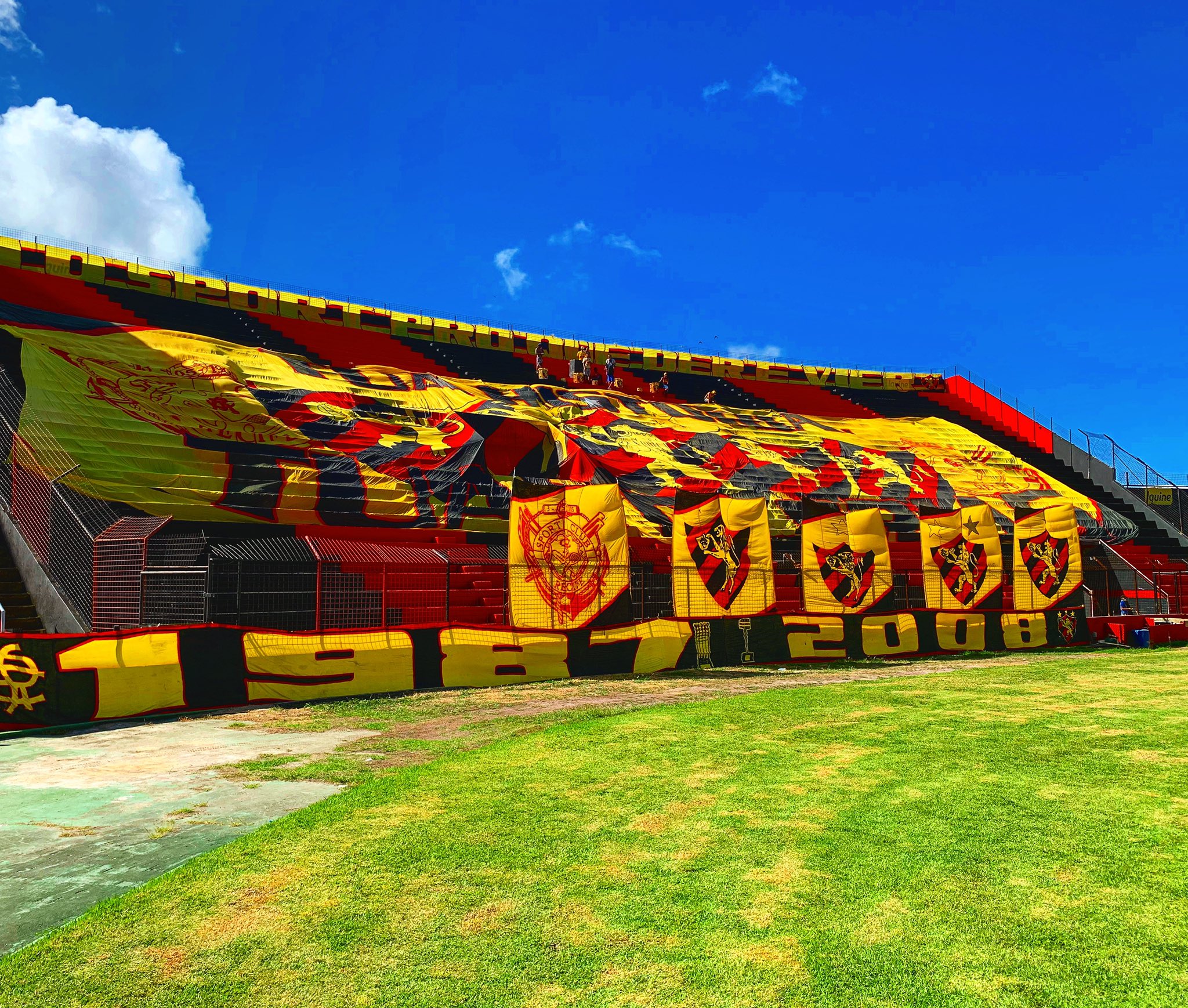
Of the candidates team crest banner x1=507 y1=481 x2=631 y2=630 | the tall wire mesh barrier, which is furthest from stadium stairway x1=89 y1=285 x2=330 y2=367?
team crest banner x1=507 y1=481 x2=631 y2=630

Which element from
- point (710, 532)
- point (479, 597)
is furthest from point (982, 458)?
point (479, 597)

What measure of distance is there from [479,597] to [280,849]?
11272 millimetres

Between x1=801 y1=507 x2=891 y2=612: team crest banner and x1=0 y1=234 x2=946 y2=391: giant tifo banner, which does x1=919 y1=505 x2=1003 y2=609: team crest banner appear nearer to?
x1=801 y1=507 x2=891 y2=612: team crest banner

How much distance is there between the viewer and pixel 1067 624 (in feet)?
63.2

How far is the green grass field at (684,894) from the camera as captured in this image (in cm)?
303

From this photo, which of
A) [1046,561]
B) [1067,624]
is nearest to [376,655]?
[1046,561]

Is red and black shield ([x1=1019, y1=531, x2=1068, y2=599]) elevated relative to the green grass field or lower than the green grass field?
elevated

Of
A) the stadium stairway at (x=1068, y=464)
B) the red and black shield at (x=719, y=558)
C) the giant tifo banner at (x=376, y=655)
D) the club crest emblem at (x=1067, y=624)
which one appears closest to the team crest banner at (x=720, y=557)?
the red and black shield at (x=719, y=558)

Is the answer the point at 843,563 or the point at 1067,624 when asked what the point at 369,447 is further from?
the point at 1067,624

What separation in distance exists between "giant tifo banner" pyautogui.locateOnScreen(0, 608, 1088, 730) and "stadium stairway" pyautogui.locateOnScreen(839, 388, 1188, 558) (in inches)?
672

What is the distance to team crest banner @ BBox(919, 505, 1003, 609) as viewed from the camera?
17.8 meters

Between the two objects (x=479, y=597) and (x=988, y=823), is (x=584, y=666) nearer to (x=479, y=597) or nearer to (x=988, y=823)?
(x=479, y=597)

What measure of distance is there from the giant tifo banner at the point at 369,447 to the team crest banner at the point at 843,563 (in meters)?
3.33

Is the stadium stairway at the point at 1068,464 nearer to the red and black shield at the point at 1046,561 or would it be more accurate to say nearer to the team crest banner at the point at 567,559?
the red and black shield at the point at 1046,561
